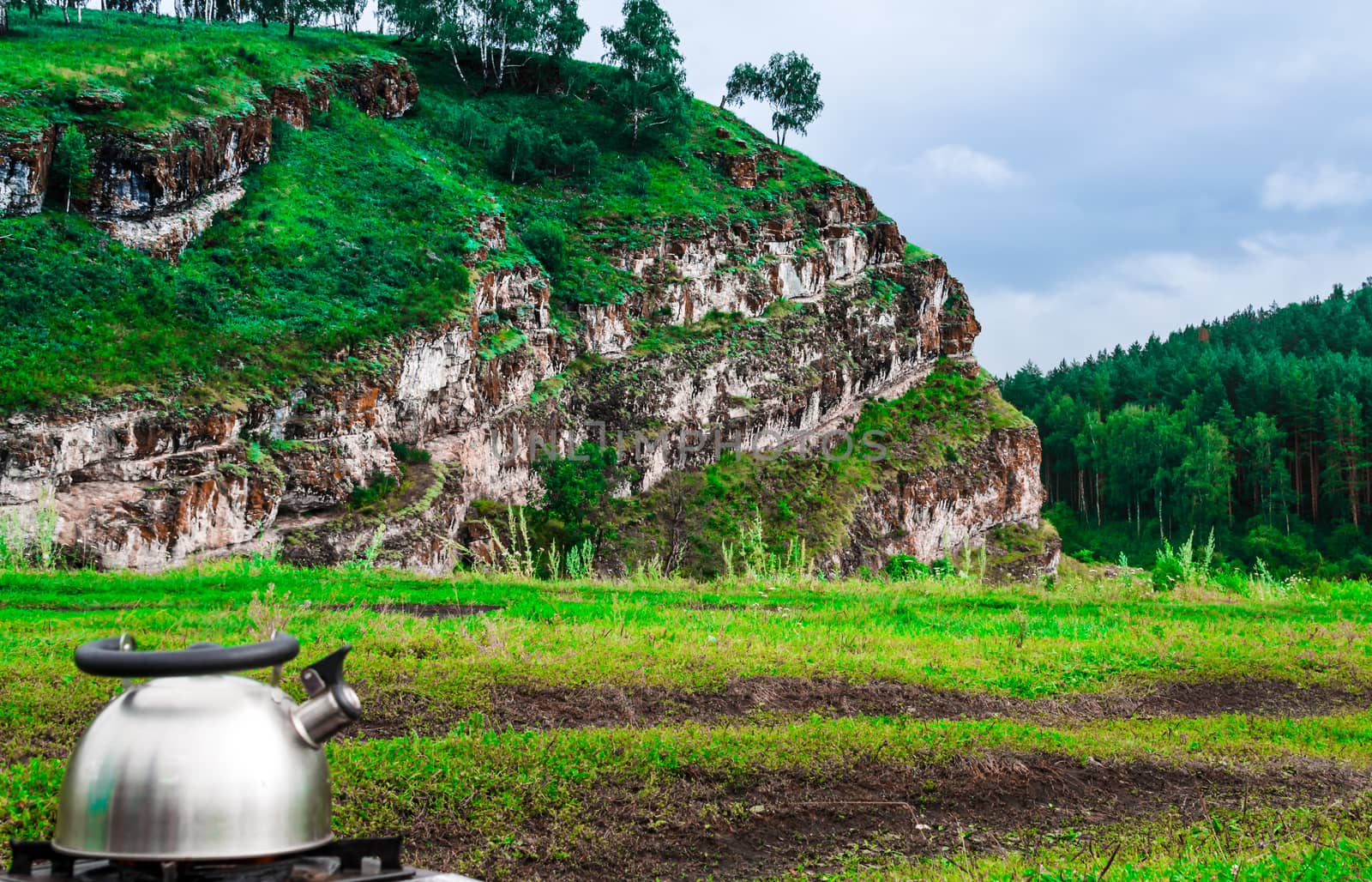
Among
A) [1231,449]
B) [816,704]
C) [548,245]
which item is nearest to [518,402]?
[548,245]

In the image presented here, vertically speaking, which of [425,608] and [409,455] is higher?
[409,455]

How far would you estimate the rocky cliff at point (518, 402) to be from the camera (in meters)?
28.2

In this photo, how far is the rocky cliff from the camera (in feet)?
92.5

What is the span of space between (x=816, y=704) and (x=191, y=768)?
636cm

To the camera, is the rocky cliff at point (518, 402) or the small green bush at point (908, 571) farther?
the rocky cliff at point (518, 402)

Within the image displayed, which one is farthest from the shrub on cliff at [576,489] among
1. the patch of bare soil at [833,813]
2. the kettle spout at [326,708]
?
the kettle spout at [326,708]

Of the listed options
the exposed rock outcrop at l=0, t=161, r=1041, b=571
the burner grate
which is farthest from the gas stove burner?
the exposed rock outcrop at l=0, t=161, r=1041, b=571

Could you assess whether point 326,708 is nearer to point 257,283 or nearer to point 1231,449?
point 257,283

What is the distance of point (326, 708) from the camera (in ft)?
9.09

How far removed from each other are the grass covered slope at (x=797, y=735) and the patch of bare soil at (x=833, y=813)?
0.02 meters

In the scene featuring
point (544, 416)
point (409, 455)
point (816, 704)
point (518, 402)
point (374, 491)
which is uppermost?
point (518, 402)

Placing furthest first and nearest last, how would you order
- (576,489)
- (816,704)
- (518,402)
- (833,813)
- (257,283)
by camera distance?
(518,402) < (576,489) < (257,283) < (816,704) < (833,813)

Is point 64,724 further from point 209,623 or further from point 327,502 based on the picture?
point 327,502

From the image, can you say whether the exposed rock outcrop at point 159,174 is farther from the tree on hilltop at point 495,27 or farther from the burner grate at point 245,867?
the burner grate at point 245,867
